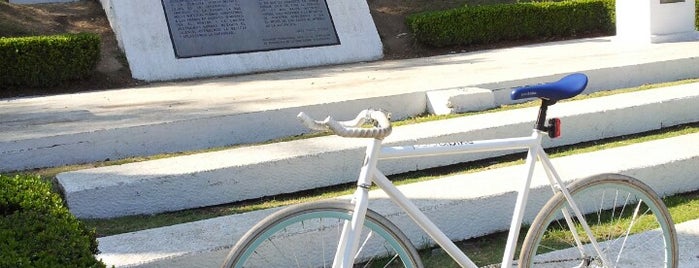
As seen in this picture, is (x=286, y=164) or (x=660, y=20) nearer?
(x=286, y=164)

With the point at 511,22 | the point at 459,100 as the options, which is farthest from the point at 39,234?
the point at 511,22

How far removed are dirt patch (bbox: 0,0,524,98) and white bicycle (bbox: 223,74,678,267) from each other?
21.5 ft

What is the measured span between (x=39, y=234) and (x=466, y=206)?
2352mm

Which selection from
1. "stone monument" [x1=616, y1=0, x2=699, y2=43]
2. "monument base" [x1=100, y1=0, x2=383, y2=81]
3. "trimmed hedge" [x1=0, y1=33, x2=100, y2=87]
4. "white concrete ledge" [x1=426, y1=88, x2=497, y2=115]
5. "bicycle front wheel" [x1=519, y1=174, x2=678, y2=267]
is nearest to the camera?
"bicycle front wheel" [x1=519, y1=174, x2=678, y2=267]

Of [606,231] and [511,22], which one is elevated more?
[511,22]

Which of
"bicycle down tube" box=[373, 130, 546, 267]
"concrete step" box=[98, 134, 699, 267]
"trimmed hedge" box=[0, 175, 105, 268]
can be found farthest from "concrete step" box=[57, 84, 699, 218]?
"bicycle down tube" box=[373, 130, 546, 267]

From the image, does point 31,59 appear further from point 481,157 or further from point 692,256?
point 692,256

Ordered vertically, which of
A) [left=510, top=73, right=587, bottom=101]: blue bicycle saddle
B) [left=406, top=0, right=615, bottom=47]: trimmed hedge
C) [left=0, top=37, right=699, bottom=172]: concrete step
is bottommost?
[left=0, top=37, right=699, bottom=172]: concrete step

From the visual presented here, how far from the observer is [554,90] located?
135 inches

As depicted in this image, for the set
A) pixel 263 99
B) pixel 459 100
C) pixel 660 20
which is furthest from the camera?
pixel 660 20

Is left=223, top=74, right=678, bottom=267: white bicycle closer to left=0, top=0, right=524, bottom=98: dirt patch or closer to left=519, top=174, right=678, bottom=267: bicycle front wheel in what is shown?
left=519, top=174, right=678, bottom=267: bicycle front wheel

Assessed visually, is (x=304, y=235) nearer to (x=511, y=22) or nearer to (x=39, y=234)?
(x=39, y=234)

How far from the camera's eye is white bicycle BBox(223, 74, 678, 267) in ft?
9.51

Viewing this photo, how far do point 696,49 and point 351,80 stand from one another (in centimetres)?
365
